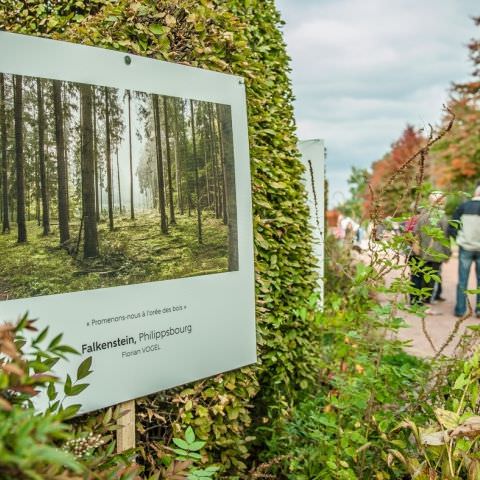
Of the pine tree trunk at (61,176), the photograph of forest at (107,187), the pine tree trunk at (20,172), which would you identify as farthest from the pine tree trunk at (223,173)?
the pine tree trunk at (20,172)

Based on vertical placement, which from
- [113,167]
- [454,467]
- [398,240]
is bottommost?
[454,467]

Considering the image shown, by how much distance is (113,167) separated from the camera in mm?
2227

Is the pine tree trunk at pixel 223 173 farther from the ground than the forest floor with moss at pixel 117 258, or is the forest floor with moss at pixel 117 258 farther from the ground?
the pine tree trunk at pixel 223 173

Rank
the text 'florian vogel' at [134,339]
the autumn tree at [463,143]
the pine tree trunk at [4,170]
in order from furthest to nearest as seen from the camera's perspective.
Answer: the autumn tree at [463,143]
the text 'florian vogel' at [134,339]
the pine tree trunk at [4,170]

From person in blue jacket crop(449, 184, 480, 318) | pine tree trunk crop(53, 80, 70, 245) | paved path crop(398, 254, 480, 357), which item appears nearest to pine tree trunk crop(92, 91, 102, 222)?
pine tree trunk crop(53, 80, 70, 245)

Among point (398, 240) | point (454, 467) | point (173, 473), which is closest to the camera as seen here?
point (173, 473)

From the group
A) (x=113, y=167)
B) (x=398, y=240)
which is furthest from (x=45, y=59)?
(x=398, y=240)

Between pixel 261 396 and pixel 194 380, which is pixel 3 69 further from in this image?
pixel 261 396

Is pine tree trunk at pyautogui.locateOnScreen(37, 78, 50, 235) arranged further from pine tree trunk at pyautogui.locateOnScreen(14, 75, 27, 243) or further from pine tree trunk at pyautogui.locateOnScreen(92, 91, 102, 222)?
pine tree trunk at pyautogui.locateOnScreen(92, 91, 102, 222)

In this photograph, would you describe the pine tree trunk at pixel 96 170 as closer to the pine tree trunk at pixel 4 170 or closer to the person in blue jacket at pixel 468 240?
the pine tree trunk at pixel 4 170

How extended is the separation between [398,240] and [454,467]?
1.02 meters

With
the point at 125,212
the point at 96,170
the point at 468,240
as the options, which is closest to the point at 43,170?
the point at 96,170

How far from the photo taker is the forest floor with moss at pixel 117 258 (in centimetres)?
201

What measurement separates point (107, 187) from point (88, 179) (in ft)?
0.26
